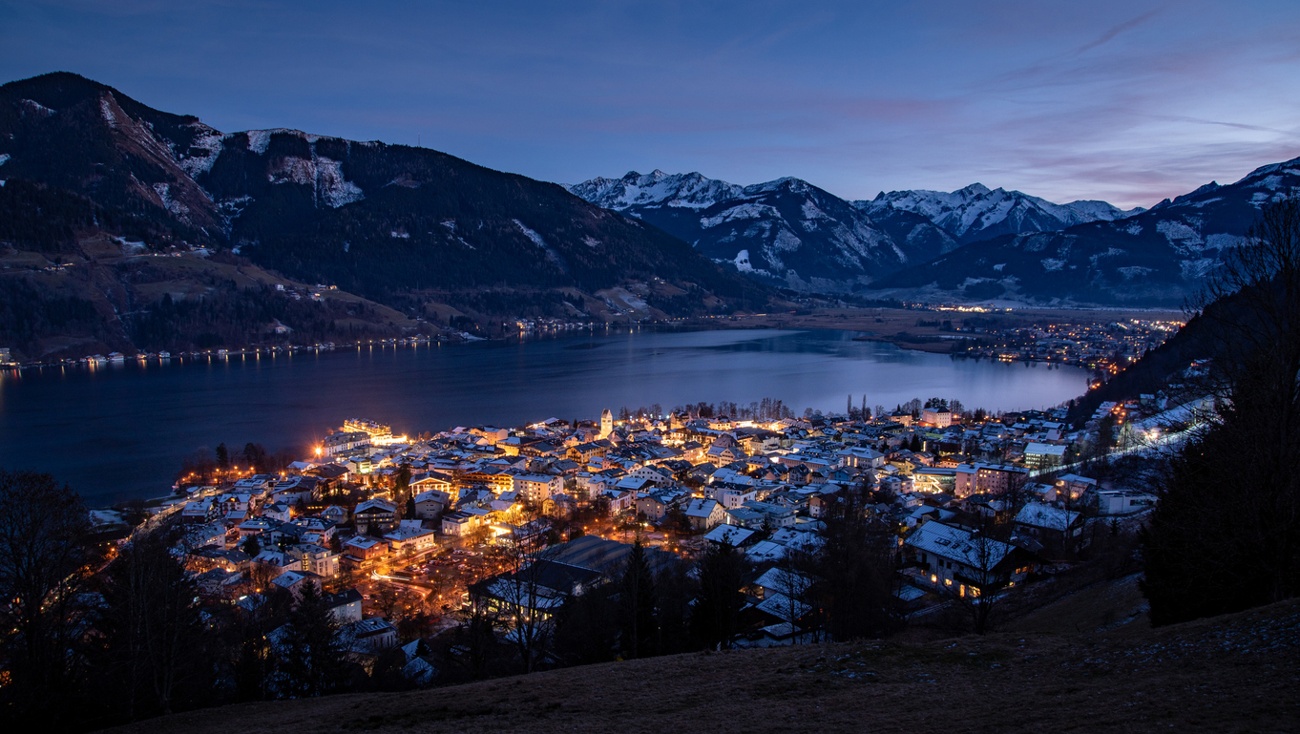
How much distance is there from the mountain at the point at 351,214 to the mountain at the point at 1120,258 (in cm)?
5336

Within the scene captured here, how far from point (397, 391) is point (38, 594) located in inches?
1482

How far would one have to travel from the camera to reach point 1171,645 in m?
3.97

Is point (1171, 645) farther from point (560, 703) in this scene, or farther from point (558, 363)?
point (558, 363)

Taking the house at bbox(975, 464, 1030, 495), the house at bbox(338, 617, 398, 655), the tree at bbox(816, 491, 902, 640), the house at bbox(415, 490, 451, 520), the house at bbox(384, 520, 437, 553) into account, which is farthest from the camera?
A: the house at bbox(975, 464, 1030, 495)

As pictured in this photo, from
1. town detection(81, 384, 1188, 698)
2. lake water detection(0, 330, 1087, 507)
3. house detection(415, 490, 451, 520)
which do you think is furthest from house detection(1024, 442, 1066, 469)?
house detection(415, 490, 451, 520)

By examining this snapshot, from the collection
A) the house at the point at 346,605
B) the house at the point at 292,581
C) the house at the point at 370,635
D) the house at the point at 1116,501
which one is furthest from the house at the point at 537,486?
the house at the point at 1116,501

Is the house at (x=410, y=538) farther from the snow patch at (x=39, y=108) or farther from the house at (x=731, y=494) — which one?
the snow patch at (x=39, y=108)

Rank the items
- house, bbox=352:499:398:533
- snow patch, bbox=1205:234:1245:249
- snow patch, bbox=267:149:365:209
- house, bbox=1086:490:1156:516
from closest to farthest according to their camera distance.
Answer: house, bbox=1086:490:1156:516 < house, bbox=352:499:398:533 < snow patch, bbox=1205:234:1245:249 < snow patch, bbox=267:149:365:209

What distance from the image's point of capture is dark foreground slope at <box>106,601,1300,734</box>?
3230 millimetres

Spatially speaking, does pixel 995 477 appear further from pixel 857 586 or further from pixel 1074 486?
pixel 857 586

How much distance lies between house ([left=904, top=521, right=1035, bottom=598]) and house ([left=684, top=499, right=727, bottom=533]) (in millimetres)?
5288

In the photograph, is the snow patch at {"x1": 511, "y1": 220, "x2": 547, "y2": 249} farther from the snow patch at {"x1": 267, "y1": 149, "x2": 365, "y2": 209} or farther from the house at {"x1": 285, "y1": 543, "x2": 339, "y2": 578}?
the house at {"x1": 285, "y1": 543, "x2": 339, "y2": 578}

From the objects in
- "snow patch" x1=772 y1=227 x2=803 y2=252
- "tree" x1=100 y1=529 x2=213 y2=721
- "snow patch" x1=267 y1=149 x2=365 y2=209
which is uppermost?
"snow patch" x1=267 y1=149 x2=365 y2=209

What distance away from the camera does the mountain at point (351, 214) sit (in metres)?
98.1
